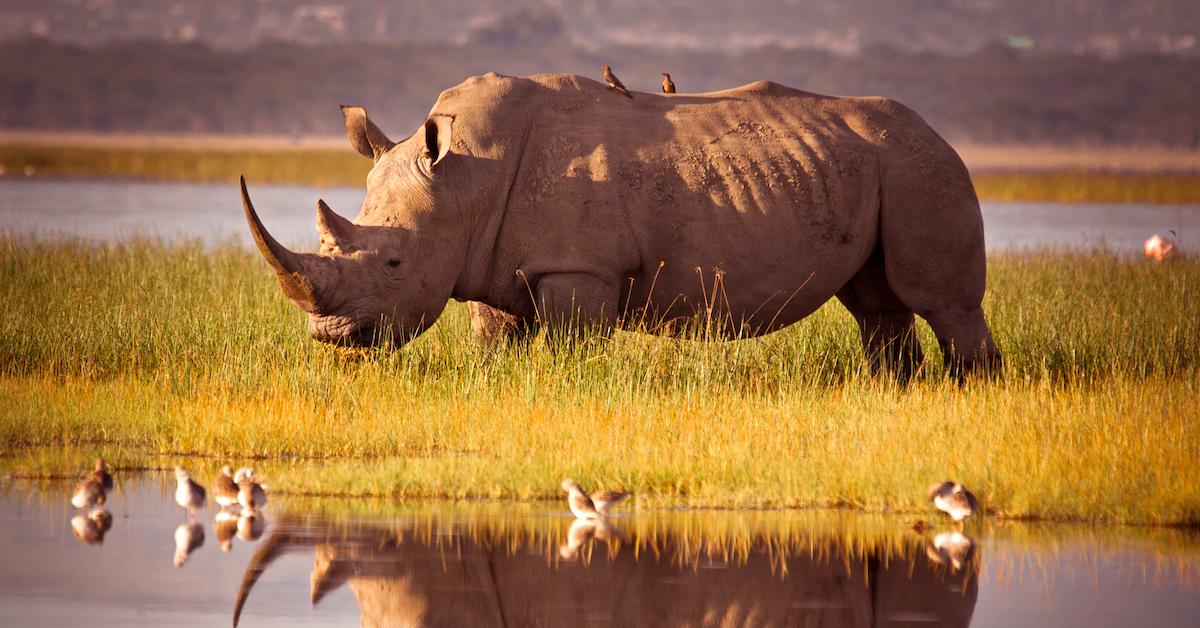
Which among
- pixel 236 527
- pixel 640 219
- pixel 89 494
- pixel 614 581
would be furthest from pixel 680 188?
pixel 614 581

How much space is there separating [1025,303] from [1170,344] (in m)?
2.49

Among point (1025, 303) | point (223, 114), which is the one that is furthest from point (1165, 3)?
point (1025, 303)

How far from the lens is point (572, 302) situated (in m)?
11.2

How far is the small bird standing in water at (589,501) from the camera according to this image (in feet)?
27.4

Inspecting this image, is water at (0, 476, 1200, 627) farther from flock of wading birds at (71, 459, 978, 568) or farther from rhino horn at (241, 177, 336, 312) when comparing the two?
rhino horn at (241, 177, 336, 312)

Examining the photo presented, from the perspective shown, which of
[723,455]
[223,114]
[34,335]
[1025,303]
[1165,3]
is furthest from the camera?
[1165,3]

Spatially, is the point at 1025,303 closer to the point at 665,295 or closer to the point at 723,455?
the point at 665,295

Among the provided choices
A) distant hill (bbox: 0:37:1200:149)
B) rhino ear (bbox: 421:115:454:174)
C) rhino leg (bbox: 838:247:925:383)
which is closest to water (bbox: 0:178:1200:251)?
rhino leg (bbox: 838:247:925:383)

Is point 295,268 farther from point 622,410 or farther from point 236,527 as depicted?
point 236,527

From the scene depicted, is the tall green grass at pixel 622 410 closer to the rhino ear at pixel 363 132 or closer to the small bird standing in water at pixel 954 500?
the small bird standing in water at pixel 954 500

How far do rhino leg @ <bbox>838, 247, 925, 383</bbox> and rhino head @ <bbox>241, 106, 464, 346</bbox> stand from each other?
2.71 meters

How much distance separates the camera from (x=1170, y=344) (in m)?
13.4

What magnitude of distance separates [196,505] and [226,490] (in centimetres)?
13

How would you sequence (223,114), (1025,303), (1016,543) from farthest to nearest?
1. (223,114)
2. (1025,303)
3. (1016,543)
